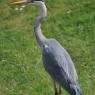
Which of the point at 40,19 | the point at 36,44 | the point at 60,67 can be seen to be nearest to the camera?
the point at 60,67

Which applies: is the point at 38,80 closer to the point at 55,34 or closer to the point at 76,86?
the point at 76,86

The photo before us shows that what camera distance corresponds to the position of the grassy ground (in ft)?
29.3

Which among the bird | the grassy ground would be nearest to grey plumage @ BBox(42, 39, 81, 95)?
the bird

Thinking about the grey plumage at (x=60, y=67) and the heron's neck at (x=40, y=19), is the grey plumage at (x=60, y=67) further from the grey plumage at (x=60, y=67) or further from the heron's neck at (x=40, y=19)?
the heron's neck at (x=40, y=19)

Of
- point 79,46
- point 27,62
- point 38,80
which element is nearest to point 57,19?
point 79,46

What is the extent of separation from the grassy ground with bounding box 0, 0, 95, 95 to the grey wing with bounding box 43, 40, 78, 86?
1.02m

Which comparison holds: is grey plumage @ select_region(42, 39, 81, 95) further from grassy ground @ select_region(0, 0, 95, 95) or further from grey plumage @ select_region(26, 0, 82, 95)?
grassy ground @ select_region(0, 0, 95, 95)

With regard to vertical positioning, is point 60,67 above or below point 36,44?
above

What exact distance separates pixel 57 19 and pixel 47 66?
5117mm

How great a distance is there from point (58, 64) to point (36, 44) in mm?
3514

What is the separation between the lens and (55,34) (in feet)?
38.4

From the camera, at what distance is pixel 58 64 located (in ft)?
24.9

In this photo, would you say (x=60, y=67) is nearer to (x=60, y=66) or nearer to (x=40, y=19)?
(x=60, y=66)

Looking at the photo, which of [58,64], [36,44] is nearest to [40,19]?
[58,64]
